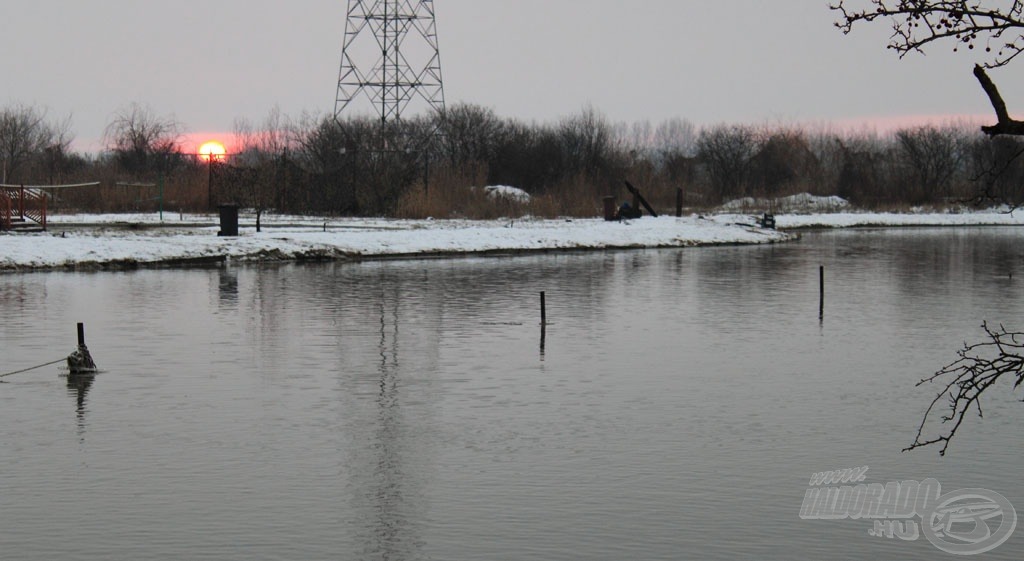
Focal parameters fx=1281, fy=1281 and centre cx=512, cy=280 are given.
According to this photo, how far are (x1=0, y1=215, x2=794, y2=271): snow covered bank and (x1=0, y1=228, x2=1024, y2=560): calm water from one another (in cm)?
930

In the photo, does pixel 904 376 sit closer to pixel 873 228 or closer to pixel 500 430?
pixel 500 430

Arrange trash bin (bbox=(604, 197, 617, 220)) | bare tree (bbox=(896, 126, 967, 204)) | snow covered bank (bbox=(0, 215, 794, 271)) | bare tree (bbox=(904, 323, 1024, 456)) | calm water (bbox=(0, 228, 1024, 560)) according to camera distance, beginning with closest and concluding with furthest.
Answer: bare tree (bbox=(904, 323, 1024, 456))
calm water (bbox=(0, 228, 1024, 560))
snow covered bank (bbox=(0, 215, 794, 271))
trash bin (bbox=(604, 197, 617, 220))
bare tree (bbox=(896, 126, 967, 204))

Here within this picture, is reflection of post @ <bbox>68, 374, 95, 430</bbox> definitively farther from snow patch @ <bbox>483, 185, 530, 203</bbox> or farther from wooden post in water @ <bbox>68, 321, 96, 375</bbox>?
snow patch @ <bbox>483, 185, 530, 203</bbox>

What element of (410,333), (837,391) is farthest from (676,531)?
(410,333)

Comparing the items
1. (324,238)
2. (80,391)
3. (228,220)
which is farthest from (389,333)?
(324,238)

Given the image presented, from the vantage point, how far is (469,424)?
1568 centimetres

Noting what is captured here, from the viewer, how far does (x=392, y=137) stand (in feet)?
240

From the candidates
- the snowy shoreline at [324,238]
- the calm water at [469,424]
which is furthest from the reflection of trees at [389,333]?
the snowy shoreline at [324,238]

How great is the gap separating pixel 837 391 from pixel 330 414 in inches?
283

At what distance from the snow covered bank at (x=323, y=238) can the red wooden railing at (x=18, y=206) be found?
1.20 meters

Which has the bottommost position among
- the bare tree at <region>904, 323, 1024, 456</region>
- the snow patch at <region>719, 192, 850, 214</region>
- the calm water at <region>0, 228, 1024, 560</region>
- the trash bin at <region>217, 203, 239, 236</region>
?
the calm water at <region>0, 228, 1024, 560</region>

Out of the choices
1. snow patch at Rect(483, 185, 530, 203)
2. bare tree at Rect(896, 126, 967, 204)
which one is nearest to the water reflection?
snow patch at Rect(483, 185, 530, 203)

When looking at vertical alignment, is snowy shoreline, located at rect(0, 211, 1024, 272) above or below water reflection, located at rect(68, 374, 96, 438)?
above

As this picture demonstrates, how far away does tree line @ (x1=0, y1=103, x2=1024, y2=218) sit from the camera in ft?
212
